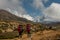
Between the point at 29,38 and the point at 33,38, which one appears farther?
the point at 33,38

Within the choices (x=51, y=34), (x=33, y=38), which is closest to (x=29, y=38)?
(x=33, y=38)

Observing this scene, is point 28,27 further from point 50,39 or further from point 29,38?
point 50,39

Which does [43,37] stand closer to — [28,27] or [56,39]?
[56,39]

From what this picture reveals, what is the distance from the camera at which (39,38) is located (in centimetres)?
Result: 2333

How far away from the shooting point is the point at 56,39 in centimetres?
2164

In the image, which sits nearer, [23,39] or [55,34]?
[55,34]

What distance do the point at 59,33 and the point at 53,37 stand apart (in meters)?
1.17

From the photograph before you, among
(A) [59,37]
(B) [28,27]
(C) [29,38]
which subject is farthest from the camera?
(A) [59,37]

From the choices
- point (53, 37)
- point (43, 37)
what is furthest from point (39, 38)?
point (53, 37)

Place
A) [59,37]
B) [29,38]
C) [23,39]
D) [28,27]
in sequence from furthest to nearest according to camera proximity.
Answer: [23,39], [59,37], [29,38], [28,27]

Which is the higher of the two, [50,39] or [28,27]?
[28,27]

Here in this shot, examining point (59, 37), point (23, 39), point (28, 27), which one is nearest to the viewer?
point (28, 27)

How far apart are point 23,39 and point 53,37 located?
5100 mm

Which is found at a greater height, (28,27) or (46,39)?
(28,27)
